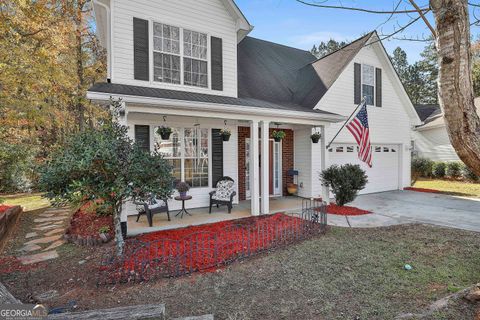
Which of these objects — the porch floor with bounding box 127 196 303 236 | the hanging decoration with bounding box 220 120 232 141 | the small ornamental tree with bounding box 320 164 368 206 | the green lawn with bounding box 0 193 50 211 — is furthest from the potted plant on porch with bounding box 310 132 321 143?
the green lawn with bounding box 0 193 50 211

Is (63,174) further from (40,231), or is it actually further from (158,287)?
(40,231)

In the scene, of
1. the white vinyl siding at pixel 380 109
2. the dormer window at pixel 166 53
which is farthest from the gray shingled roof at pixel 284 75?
the dormer window at pixel 166 53

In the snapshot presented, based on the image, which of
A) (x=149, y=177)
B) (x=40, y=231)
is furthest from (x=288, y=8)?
(x=40, y=231)

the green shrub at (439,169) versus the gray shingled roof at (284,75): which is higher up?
the gray shingled roof at (284,75)

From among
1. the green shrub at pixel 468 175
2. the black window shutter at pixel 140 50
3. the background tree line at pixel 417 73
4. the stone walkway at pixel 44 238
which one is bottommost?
the stone walkway at pixel 44 238

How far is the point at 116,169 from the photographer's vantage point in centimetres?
408

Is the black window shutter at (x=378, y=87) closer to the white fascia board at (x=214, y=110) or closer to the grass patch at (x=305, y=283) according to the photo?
the white fascia board at (x=214, y=110)

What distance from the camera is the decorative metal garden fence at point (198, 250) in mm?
3984

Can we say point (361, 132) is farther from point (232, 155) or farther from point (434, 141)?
point (434, 141)

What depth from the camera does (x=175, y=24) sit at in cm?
781

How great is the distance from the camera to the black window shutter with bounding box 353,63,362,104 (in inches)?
437

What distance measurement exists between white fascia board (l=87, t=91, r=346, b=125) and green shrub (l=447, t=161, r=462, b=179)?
12160 mm

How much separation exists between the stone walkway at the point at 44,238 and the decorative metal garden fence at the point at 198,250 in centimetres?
147

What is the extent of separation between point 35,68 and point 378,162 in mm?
14630
